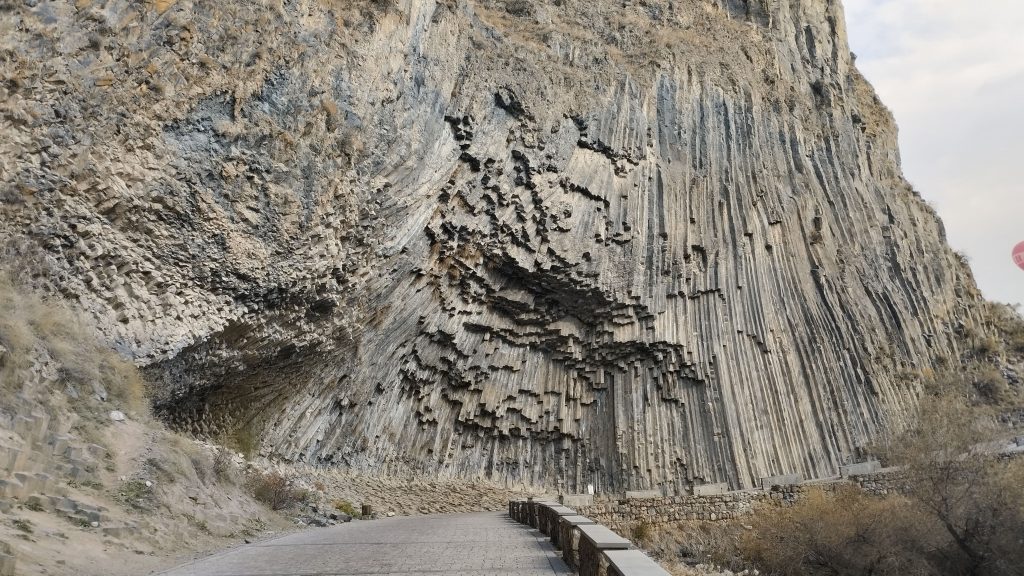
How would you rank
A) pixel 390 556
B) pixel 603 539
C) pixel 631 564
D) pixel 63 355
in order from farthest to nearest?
pixel 63 355
pixel 390 556
pixel 603 539
pixel 631 564

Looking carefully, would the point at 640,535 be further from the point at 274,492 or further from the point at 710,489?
the point at 274,492

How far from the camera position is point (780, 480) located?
73.0ft

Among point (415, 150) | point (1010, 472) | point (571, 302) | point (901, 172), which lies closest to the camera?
point (1010, 472)

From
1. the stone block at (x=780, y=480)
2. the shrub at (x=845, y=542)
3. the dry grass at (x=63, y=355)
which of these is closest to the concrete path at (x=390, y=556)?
the dry grass at (x=63, y=355)

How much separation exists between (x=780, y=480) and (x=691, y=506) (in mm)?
3624

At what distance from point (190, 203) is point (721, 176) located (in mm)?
18798

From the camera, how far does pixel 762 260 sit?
2550cm

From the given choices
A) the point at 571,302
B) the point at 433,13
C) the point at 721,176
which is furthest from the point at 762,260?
the point at 433,13

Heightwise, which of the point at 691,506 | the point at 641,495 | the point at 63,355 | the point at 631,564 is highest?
the point at 641,495

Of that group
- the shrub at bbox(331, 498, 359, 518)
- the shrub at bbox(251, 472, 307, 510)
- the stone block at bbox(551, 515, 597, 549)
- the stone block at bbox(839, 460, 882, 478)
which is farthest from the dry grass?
the stone block at bbox(839, 460, 882, 478)

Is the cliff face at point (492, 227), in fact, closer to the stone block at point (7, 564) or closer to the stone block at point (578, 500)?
the stone block at point (578, 500)

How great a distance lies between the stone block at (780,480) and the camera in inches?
862

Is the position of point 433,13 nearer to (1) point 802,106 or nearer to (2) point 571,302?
(2) point 571,302

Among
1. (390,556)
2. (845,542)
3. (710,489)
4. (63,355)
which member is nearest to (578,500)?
(710,489)
